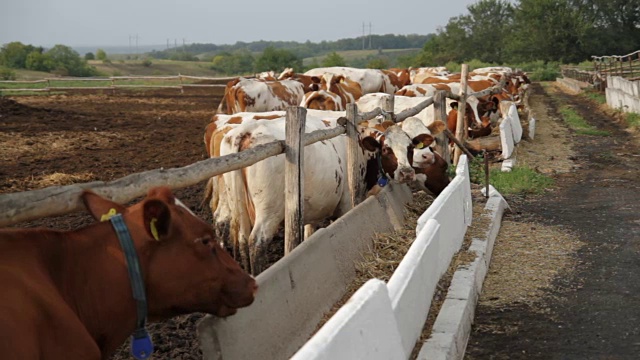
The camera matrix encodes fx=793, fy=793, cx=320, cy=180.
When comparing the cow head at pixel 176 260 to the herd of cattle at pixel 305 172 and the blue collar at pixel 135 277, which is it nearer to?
the blue collar at pixel 135 277

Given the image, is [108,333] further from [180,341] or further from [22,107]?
[22,107]

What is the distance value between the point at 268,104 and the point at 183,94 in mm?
19830

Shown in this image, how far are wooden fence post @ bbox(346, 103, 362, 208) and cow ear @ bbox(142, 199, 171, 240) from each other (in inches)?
181

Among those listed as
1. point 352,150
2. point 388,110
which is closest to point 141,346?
point 352,150

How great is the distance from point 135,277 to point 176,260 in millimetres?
207

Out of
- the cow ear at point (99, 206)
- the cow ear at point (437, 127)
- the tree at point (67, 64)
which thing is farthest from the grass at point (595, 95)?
the tree at point (67, 64)

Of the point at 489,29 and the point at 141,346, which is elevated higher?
the point at 489,29

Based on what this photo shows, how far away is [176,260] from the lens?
3.53 meters

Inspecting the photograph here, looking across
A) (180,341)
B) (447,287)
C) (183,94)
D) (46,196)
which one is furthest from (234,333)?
(183,94)

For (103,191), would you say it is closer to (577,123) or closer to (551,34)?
(577,123)

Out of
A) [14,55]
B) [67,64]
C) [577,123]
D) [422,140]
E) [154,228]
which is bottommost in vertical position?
[577,123]

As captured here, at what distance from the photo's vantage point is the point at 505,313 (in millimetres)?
6504

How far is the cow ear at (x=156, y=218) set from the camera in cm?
336

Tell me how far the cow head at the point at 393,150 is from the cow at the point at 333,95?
189 inches
